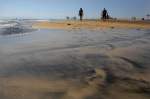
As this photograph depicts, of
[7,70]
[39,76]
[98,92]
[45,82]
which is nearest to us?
[98,92]

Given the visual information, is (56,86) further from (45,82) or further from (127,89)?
(127,89)

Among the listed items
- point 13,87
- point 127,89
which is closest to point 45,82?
point 13,87

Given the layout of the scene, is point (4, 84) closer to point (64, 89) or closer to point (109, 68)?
point (64, 89)

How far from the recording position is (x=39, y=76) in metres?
4.70

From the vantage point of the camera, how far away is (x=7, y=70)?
5.12 metres

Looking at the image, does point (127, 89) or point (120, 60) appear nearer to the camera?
point (127, 89)

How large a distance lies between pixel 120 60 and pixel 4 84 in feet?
11.1

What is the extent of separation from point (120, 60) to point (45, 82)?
2.77 meters

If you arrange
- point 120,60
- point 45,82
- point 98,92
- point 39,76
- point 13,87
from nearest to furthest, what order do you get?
point 98,92, point 13,87, point 45,82, point 39,76, point 120,60

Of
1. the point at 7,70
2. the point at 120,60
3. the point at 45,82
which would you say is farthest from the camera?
the point at 120,60

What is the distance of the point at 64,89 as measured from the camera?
3922mm

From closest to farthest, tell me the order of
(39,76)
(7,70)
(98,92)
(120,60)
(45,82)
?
1. (98,92)
2. (45,82)
3. (39,76)
4. (7,70)
5. (120,60)

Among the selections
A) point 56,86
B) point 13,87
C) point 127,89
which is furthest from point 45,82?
point 127,89

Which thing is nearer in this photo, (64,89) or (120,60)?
(64,89)
